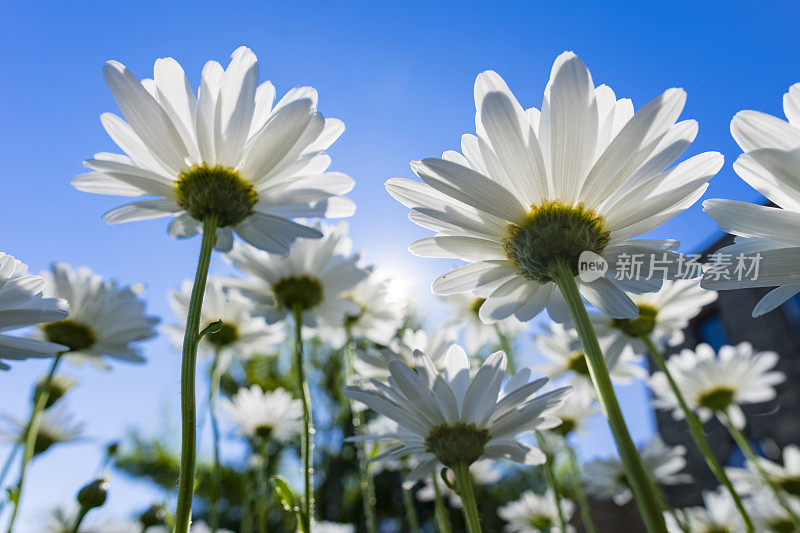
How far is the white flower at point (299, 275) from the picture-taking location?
5.38 feet

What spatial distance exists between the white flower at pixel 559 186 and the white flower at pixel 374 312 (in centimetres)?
97

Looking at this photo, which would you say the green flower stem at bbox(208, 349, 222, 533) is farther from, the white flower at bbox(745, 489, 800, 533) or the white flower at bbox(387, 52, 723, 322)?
the white flower at bbox(745, 489, 800, 533)

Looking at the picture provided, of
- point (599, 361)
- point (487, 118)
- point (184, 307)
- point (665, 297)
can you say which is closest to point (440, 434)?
point (599, 361)

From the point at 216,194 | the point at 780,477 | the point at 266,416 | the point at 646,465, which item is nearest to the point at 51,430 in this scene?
the point at 266,416

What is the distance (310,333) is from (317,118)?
999 mm

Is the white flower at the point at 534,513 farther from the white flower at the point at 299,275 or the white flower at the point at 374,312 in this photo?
the white flower at the point at 299,275

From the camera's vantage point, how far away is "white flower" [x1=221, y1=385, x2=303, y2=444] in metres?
2.41

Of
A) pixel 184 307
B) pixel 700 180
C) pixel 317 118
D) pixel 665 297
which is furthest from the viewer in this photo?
pixel 184 307

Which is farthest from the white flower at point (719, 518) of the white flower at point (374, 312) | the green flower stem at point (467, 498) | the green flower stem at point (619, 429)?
the green flower stem at point (619, 429)

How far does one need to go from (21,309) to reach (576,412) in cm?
225

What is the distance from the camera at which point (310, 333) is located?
72.4 inches

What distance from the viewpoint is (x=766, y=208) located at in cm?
74

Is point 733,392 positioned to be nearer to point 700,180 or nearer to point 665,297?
point 665,297

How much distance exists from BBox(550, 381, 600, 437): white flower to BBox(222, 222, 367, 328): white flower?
112 centimetres
